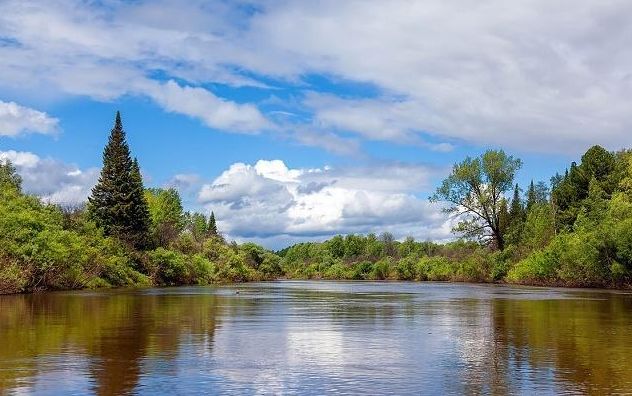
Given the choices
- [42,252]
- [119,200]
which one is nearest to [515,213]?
[119,200]

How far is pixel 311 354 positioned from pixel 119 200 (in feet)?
240

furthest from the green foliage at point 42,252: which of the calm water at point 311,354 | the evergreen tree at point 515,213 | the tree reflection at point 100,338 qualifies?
the evergreen tree at point 515,213

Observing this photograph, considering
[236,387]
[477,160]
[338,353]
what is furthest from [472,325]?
[477,160]

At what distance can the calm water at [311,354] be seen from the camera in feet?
45.1

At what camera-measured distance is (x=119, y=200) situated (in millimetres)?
87750

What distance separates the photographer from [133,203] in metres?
88.4

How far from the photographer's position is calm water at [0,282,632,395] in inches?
541

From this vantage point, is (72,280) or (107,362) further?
(72,280)

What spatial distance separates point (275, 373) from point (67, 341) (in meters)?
8.05

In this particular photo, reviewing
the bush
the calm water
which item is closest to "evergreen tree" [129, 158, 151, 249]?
the calm water

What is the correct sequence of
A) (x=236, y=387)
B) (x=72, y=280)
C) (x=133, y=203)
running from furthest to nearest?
(x=133, y=203) → (x=72, y=280) → (x=236, y=387)

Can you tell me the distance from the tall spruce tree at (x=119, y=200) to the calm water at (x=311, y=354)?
2231 inches

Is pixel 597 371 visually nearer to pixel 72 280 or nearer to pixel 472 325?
pixel 472 325

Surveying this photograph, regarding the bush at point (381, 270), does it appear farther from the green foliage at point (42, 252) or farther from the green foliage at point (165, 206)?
the green foliage at point (42, 252)
